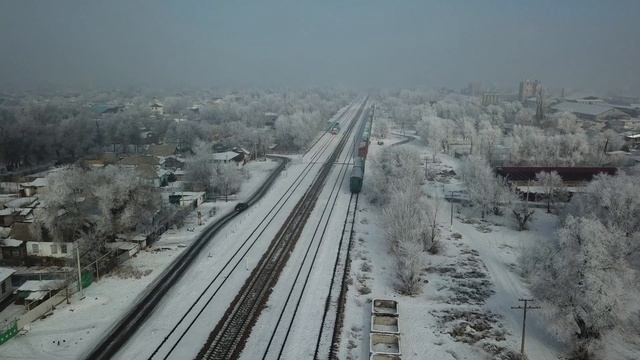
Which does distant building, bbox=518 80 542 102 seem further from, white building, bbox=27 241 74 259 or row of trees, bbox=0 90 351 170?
white building, bbox=27 241 74 259

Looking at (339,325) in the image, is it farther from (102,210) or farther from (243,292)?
(102,210)

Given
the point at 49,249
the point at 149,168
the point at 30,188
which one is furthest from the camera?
the point at 149,168

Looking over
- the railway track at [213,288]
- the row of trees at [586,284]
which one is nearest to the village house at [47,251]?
the railway track at [213,288]

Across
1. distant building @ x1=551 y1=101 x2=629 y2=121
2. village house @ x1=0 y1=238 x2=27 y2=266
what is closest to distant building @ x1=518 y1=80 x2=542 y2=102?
distant building @ x1=551 y1=101 x2=629 y2=121

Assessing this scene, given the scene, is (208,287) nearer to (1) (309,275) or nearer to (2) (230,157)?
(1) (309,275)

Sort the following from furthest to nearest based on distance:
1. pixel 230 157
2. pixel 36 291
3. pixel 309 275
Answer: pixel 230 157, pixel 309 275, pixel 36 291

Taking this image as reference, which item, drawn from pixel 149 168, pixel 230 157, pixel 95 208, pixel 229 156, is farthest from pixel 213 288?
pixel 229 156

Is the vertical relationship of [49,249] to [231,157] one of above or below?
below
